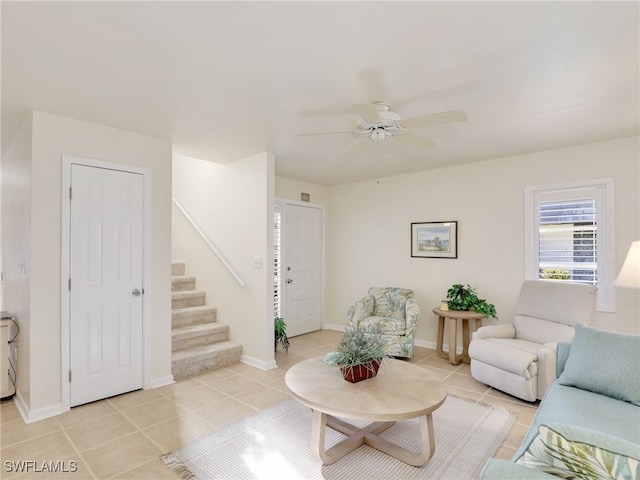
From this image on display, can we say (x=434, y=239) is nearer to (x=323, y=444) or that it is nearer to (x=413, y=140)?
(x=413, y=140)

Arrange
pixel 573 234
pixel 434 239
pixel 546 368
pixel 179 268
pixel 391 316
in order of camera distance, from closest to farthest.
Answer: pixel 546 368
pixel 573 234
pixel 391 316
pixel 434 239
pixel 179 268

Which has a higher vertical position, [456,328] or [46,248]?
[46,248]

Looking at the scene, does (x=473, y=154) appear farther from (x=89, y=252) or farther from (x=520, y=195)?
(x=89, y=252)

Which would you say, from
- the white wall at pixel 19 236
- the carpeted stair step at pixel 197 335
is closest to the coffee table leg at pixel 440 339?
the carpeted stair step at pixel 197 335

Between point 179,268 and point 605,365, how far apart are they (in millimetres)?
4807

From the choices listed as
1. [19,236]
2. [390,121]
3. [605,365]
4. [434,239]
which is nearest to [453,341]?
[434,239]

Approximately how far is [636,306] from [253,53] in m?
4.10

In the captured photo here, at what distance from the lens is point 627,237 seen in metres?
3.47

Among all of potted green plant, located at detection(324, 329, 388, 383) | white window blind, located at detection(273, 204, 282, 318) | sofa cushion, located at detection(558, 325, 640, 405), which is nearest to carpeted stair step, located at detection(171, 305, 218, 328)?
white window blind, located at detection(273, 204, 282, 318)

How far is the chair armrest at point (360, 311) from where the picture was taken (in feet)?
15.5

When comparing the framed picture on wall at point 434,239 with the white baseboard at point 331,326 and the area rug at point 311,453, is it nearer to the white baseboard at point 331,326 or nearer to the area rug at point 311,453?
the white baseboard at point 331,326

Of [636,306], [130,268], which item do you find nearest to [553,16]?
[636,306]

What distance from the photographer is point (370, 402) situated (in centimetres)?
208

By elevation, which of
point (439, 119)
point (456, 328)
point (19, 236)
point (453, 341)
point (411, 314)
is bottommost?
point (453, 341)
